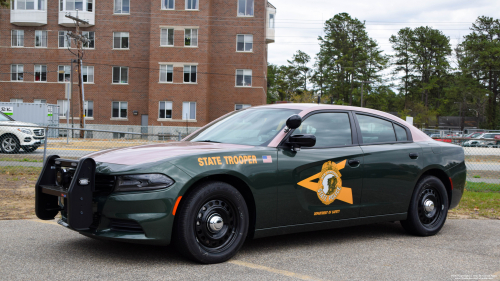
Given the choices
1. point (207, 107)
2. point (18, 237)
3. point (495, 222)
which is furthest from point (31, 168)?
point (207, 107)

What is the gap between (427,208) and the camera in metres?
6.18

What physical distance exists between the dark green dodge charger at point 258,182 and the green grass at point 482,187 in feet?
17.8

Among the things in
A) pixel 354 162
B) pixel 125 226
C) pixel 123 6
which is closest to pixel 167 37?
pixel 123 6

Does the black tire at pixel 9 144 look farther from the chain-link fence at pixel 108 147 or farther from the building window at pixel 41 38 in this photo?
the building window at pixel 41 38

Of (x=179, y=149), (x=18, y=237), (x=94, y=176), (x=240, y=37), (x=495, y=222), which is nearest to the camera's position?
(x=94, y=176)

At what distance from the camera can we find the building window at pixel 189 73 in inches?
1603

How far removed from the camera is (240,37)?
41531mm

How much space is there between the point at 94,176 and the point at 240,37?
3843 cm

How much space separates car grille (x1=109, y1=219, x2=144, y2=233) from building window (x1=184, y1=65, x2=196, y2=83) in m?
37.2

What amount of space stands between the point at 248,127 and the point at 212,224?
1360mm

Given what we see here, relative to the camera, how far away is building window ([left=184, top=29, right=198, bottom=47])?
40562 millimetres

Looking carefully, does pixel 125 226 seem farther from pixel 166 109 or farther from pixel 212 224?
pixel 166 109

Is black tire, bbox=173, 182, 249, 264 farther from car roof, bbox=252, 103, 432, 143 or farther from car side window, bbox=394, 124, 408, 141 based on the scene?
car side window, bbox=394, 124, 408, 141

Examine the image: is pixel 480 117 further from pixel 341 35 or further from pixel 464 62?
pixel 341 35
